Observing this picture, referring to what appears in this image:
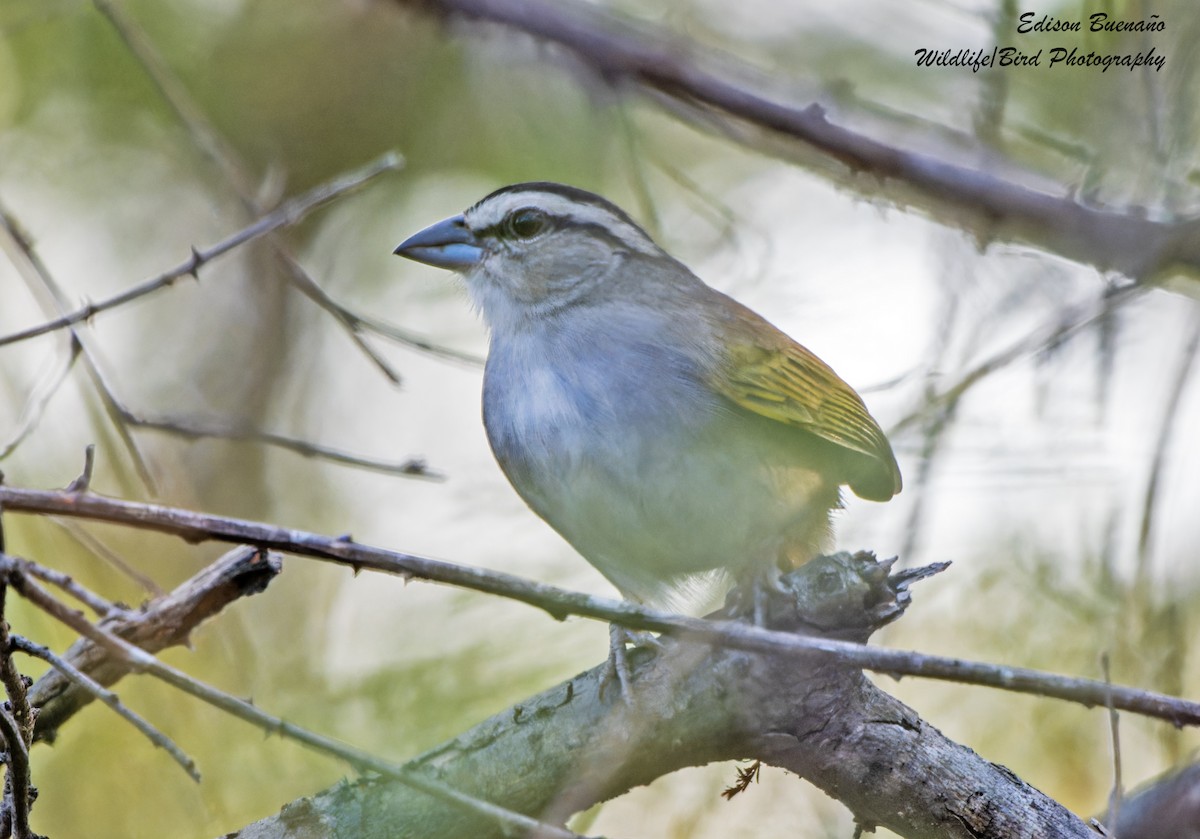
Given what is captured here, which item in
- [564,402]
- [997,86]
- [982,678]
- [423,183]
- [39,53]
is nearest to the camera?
[982,678]

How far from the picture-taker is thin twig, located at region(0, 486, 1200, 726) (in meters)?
1.93

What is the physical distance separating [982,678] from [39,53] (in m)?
6.99

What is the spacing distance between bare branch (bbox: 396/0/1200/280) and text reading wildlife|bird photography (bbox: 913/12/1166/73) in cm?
41

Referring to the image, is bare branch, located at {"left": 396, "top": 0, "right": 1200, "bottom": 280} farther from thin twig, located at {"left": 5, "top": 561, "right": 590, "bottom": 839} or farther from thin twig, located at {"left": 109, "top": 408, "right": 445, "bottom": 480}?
thin twig, located at {"left": 5, "top": 561, "right": 590, "bottom": 839}

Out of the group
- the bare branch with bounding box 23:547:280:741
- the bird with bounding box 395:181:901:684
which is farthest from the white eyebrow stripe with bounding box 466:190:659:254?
the bare branch with bounding box 23:547:280:741

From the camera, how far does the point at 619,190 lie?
23.9 feet

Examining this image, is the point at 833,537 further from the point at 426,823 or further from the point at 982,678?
the point at 982,678

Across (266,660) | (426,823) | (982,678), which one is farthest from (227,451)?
Answer: (982,678)

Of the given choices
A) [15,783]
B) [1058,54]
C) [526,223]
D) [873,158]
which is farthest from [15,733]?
[1058,54]

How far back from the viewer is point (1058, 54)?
5.22 m

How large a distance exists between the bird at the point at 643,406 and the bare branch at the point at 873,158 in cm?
57

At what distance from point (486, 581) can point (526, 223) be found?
2536mm

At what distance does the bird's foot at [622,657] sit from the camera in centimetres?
302

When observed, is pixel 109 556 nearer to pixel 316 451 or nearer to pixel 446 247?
pixel 316 451
